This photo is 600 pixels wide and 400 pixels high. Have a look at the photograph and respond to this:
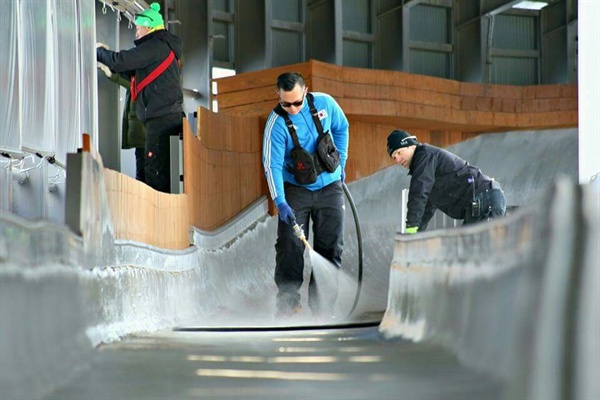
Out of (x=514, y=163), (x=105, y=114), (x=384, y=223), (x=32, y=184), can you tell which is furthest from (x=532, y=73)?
(x=32, y=184)

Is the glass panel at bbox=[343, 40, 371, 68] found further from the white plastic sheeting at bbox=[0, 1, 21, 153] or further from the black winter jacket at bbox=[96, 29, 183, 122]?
the white plastic sheeting at bbox=[0, 1, 21, 153]

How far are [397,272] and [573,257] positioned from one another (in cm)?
275

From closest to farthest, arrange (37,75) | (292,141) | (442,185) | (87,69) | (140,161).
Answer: (37,75)
(87,69)
(292,141)
(442,185)
(140,161)

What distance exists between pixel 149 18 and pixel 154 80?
0.45 m

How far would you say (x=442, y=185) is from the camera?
793 centimetres

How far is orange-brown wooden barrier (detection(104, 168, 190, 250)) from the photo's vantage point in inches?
203

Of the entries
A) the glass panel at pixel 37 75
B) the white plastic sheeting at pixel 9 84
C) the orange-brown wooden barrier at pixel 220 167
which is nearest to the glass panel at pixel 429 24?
the orange-brown wooden barrier at pixel 220 167

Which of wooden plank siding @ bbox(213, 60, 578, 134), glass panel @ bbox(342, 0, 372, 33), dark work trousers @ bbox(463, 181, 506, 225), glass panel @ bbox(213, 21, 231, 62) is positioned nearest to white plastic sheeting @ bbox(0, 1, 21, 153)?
dark work trousers @ bbox(463, 181, 506, 225)

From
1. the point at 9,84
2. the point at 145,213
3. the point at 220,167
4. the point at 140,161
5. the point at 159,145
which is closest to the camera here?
the point at 9,84

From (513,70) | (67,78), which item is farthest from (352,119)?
(67,78)

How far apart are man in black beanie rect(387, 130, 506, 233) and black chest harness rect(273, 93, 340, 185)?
0.42 m

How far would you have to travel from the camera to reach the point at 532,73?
77.7 feet

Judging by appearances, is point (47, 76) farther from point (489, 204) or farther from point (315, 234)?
point (489, 204)

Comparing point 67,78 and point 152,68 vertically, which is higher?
point 152,68
